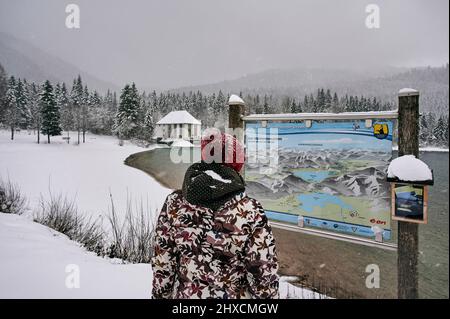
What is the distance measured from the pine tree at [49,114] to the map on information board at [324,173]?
253cm

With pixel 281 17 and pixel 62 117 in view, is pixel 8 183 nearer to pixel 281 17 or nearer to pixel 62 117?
pixel 62 117

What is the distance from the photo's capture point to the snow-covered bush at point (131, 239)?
3217mm

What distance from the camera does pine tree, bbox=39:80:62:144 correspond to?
359 centimetres

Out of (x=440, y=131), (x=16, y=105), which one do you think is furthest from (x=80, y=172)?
(x=440, y=131)

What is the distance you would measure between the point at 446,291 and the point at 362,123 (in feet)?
8.97

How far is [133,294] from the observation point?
8.20ft

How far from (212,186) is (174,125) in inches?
114

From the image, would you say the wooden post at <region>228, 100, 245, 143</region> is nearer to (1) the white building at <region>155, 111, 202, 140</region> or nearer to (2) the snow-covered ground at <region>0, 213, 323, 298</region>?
(1) the white building at <region>155, 111, 202, 140</region>

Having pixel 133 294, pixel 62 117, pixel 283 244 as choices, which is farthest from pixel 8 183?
pixel 283 244

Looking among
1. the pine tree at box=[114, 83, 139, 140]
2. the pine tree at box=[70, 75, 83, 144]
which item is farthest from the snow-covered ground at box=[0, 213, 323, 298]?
the pine tree at box=[114, 83, 139, 140]

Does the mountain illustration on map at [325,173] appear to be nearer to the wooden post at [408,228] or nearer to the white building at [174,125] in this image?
the wooden post at [408,228]

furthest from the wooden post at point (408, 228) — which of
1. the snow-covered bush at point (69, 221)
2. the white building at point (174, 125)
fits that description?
the snow-covered bush at point (69, 221)

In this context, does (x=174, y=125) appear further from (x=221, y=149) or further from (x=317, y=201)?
(x=221, y=149)

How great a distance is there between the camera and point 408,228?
7.23ft
